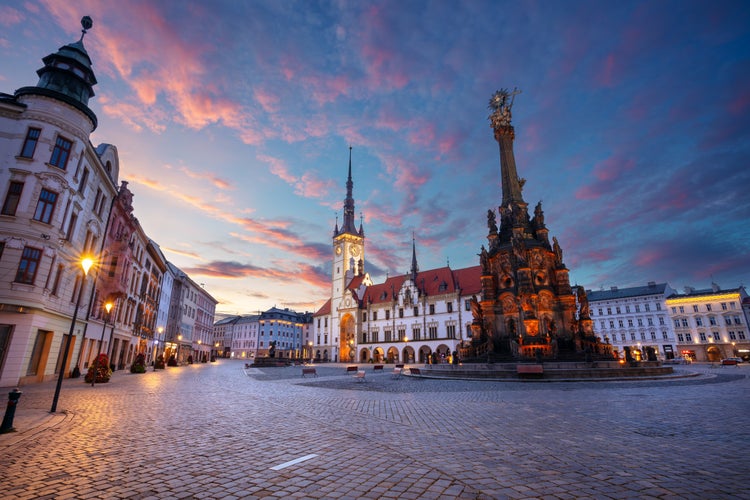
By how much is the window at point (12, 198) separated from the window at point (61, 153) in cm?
202

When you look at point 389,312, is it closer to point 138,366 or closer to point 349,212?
point 349,212

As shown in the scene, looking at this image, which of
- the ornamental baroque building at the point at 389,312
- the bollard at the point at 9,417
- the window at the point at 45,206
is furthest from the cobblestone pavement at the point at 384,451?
the ornamental baroque building at the point at 389,312

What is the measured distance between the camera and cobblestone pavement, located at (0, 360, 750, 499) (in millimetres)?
4656

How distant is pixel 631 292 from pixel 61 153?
92.8 meters

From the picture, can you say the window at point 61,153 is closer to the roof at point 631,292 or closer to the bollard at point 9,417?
the bollard at point 9,417

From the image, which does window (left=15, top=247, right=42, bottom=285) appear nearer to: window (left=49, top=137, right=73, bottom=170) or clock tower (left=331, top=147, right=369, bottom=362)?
window (left=49, top=137, right=73, bottom=170)

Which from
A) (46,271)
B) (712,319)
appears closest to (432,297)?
(712,319)

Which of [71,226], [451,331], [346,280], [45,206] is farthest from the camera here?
[346,280]

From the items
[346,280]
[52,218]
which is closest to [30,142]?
[52,218]

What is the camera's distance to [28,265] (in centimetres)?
1869

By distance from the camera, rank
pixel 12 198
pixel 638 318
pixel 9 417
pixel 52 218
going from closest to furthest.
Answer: pixel 9 417
pixel 12 198
pixel 52 218
pixel 638 318

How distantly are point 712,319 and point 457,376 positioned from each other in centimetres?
7005

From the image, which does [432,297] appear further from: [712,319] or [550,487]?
[550,487]

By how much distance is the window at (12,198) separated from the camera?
61.3 feet
